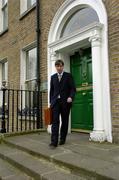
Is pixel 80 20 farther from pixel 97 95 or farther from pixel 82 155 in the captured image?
pixel 82 155

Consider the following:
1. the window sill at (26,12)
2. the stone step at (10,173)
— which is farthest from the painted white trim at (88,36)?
the stone step at (10,173)

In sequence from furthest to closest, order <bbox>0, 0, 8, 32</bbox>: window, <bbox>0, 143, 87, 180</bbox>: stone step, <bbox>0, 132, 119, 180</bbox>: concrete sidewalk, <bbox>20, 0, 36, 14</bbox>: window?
1. <bbox>0, 0, 8, 32</bbox>: window
2. <bbox>20, 0, 36, 14</bbox>: window
3. <bbox>0, 143, 87, 180</bbox>: stone step
4. <bbox>0, 132, 119, 180</bbox>: concrete sidewalk

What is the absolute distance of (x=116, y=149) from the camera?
4.12 m

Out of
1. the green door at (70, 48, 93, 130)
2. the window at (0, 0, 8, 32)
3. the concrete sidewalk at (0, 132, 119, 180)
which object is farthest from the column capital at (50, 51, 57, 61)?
the window at (0, 0, 8, 32)

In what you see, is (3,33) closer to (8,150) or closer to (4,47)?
(4,47)

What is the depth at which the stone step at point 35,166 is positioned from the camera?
3.29 meters

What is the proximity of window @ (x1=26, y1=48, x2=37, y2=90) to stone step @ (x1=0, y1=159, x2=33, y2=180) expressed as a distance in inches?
144

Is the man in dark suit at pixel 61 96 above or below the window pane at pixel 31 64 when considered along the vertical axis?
below

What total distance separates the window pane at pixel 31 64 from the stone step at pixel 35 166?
3481mm

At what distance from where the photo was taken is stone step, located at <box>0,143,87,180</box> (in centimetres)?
329

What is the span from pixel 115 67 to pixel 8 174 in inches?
105

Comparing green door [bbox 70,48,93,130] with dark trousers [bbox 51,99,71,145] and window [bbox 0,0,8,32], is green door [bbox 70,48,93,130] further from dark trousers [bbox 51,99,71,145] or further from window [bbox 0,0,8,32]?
window [bbox 0,0,8,32]

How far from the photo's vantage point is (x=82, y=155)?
3.78 metres

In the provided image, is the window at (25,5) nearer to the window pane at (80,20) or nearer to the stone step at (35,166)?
the window pane at (80,20)
